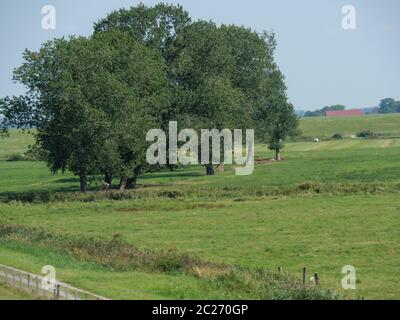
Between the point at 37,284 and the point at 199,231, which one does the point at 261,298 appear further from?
the point at 199,231

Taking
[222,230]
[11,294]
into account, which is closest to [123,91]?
[222,230]

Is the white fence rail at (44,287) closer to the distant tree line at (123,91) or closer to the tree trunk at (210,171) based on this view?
the distant tree line at (123,91)

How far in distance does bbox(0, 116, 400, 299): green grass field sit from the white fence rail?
1.41 m

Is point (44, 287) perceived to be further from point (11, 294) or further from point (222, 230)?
point (222, 230)

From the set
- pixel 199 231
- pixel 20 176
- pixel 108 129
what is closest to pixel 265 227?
pixel 199 231

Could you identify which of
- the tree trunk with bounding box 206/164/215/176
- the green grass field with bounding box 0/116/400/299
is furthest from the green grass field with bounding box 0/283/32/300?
the tree trunk with bounding box 206/164/215/176

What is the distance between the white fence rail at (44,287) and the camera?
30.7 m

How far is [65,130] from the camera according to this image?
268ft

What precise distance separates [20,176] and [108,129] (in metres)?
44.5

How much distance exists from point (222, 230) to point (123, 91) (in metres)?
29.8

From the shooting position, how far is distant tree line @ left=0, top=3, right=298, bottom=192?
266 feet

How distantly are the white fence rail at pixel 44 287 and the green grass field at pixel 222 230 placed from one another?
1406 mm

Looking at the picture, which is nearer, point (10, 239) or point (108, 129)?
point (10, 239)

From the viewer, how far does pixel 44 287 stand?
3219cm
